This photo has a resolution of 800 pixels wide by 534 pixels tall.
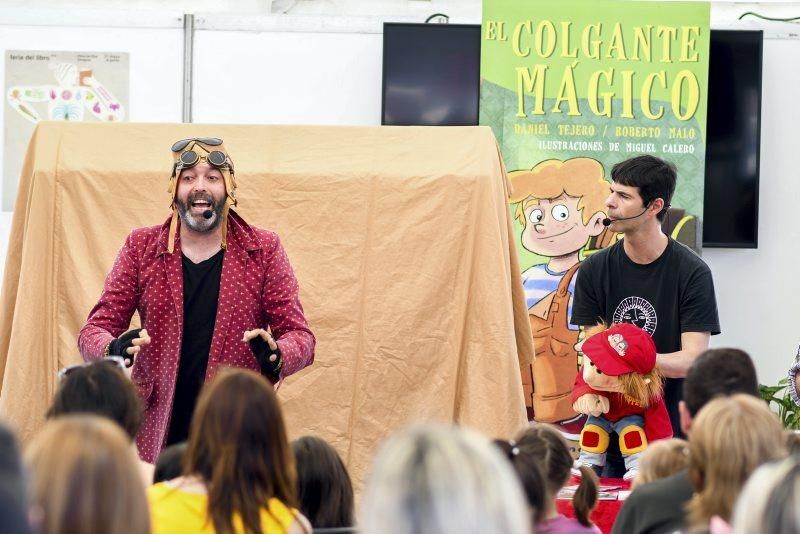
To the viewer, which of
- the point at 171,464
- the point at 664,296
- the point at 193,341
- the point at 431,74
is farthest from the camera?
the point at 431,74

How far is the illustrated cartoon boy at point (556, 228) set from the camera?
614 centimetres

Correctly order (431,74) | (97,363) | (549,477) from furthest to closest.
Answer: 1. (431,74)
2. (549,477)
3. (97,363)

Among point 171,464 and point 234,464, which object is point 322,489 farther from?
point 234,464

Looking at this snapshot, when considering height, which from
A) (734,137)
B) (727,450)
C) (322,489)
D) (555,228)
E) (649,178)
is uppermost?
(734,137)

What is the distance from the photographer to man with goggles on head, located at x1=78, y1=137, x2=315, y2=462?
11.6 ft

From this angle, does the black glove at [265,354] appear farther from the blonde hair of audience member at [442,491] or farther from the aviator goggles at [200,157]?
the blonde hair of audience member at [442,491]

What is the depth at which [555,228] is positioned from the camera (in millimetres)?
6227

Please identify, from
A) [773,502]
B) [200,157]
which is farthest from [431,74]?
[773,502]

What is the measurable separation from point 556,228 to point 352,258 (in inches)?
81.3

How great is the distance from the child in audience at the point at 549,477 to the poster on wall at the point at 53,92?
4298mm

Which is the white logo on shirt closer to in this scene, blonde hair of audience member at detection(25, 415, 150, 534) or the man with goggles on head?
the man with goggles on head

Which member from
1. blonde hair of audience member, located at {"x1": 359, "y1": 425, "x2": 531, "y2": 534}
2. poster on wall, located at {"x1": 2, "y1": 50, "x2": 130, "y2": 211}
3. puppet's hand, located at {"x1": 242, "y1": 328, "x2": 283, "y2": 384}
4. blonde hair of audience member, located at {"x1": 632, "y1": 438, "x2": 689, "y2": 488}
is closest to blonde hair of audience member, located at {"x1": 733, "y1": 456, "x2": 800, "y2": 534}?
blonde hair of audience member, located at {"x1": 359, "y1": 425, "x2": 531, "y2": 534}

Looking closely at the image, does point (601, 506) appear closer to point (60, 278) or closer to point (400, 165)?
point (400, 165)

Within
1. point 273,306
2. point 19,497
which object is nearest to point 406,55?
point 273,306
